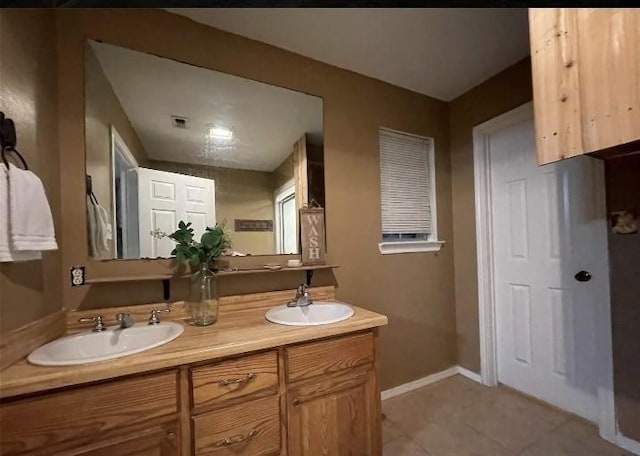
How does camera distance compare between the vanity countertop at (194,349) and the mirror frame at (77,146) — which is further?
the mirror frame at (77,146)

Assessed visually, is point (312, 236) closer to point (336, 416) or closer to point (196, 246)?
point (196, 246)

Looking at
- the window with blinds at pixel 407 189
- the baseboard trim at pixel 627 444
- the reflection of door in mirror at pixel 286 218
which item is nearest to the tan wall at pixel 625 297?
the baseboard trim at pixel 627 444

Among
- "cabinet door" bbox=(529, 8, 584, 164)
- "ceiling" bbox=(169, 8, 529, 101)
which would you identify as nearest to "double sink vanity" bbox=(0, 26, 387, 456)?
"ceiling" bbox=(169, 8, 529, 101)

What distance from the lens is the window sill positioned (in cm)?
220

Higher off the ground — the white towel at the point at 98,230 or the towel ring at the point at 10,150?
the towel ring at the point at 10,150

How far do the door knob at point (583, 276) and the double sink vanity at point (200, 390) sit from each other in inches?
53.3

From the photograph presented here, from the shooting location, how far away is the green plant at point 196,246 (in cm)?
141

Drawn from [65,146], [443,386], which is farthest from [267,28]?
[443,386]

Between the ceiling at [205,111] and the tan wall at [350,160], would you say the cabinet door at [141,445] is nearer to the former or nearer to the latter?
the tan wall at [350,160]

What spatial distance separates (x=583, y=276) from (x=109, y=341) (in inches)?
101

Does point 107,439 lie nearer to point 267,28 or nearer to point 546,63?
point 267,28

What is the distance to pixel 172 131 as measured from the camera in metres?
1.58

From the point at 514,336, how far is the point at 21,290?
285 cm

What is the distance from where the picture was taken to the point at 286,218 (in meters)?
1.84
